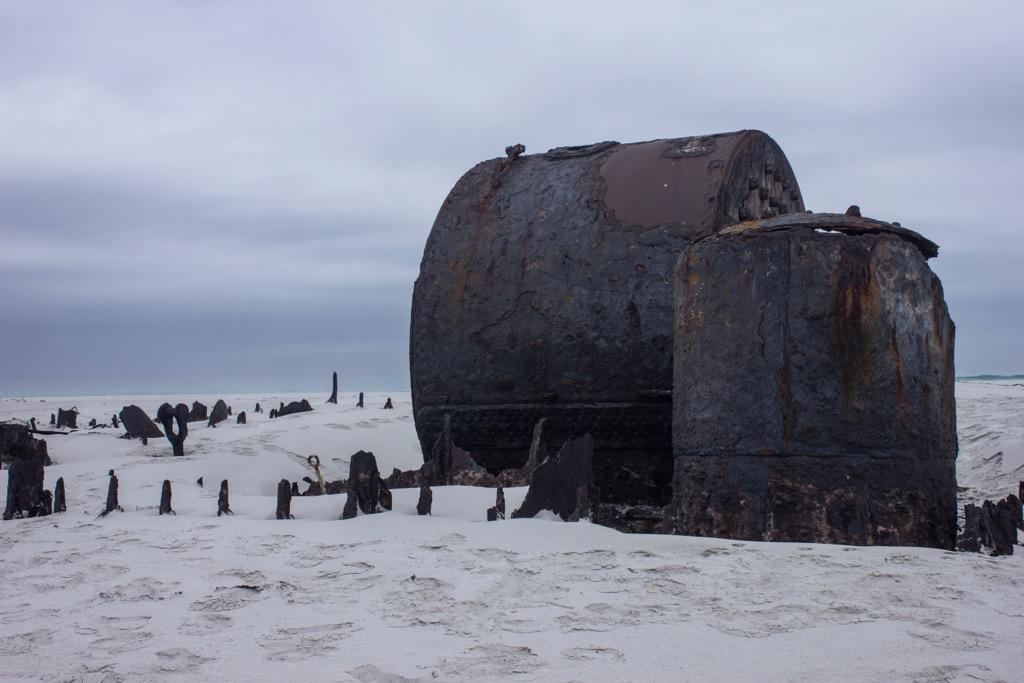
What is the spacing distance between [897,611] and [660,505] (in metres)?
1.97

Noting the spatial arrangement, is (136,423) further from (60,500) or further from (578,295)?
(578,295)

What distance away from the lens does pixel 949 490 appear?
3439mm

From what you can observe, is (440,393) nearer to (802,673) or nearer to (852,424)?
(852,424)

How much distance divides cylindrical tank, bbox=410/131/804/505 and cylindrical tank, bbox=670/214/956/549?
0.93m

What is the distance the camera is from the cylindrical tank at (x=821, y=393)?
3252mm

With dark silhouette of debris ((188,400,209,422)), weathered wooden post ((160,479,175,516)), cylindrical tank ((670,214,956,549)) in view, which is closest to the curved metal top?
cylindrical tank ((670,214,956,549))

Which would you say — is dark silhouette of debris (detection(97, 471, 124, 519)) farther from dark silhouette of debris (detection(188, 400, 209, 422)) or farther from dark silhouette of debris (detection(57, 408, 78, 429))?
dark silhouette of debris (detection(57, 408, 78, 429))

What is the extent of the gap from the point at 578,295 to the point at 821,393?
1.60 meters

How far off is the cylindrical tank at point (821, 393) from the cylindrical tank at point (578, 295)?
0.93 meters

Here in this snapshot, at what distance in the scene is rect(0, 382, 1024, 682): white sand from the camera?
88.2 inches

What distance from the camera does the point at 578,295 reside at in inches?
183

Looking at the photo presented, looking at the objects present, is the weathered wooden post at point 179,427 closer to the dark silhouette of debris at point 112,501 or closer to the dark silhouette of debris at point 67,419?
the dark silhouette of debris at point 112,501

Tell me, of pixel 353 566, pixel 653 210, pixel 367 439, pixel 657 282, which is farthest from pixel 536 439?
pixel 367 439

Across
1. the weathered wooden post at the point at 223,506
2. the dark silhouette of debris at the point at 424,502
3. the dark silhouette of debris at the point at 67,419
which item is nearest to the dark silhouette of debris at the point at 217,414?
the dark silhouette of debris at the point at 67,419
